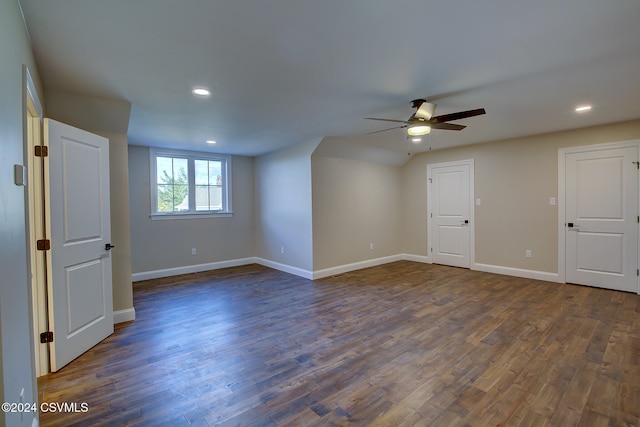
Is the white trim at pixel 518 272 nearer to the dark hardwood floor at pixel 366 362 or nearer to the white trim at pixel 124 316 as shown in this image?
the dark hardwood floor at pixel 366 362

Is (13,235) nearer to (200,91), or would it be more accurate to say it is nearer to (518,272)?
(200,91)

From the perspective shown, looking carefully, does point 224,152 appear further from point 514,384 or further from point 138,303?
point 514,384

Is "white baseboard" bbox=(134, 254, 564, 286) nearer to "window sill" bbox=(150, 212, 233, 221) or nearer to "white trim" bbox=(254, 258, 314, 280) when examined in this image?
"white trim" bbox=(254, 258, 314, 280)

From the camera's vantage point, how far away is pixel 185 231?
584cm

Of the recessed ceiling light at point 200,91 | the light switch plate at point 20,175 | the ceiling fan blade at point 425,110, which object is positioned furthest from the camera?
the ceiling fan blade at point 425,110

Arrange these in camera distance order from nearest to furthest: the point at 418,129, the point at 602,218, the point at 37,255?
the point at 37,255 < the point at 418,129 < the point at 602,218

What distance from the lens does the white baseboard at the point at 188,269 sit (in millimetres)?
5379

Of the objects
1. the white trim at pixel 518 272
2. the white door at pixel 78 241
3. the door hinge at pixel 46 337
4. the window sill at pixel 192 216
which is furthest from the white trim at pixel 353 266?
the door hinge at pixel 46 337

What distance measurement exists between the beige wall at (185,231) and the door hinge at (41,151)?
3002 mm

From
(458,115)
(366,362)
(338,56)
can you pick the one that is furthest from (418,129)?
(366,362)

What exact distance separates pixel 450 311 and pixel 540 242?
104 inches

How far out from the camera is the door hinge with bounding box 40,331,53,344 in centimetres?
244

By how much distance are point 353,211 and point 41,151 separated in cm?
459

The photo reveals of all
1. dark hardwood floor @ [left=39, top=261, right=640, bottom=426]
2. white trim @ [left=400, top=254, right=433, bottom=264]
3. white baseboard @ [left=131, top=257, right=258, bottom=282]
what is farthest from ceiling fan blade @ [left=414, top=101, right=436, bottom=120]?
white baseboard @ [left=131, top=257, right=258, bottom=282]
